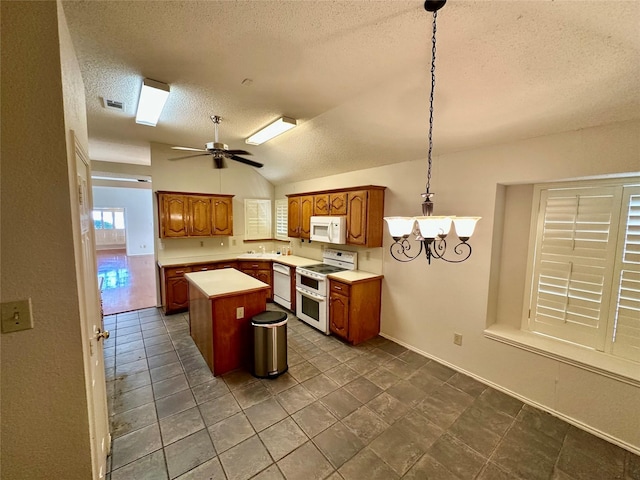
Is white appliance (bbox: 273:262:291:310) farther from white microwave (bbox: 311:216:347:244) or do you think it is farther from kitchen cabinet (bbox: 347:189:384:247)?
kitchen cabinet (bbox: 347:189:384:247)

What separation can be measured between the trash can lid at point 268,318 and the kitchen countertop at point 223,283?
30 centimetres

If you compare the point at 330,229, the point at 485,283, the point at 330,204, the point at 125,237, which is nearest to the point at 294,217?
the point at 330,204

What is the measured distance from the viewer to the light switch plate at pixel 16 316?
3.40 feet

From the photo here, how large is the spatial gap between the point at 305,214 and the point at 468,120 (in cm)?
293

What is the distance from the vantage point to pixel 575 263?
7.86ft

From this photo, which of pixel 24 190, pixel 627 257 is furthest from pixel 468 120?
pixel 24 190

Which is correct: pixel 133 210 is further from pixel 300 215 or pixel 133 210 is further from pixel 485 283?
pixel 485 283

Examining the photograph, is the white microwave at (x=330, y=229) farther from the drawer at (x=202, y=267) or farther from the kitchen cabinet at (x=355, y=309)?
the drawer at (x=202, y=267)

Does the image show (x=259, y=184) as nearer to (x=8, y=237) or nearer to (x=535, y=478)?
(x=8, y=237)

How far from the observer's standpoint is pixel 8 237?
1.03m

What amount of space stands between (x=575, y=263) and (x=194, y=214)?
213 inches

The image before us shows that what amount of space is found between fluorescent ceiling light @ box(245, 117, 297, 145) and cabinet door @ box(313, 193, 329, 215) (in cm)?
126

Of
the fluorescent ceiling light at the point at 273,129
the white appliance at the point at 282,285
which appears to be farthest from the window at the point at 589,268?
the white appliance at the point at 282,285

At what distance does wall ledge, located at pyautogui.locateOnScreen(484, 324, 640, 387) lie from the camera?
2.04 m
